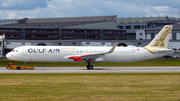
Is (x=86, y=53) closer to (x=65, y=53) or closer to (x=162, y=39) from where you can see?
(x=65, y=53)

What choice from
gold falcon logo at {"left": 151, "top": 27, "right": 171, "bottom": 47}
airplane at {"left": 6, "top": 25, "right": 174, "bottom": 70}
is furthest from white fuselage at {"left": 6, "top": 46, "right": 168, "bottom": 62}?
gold falcon logo at {"left": 151, "top": 27, "right": 171, "bottom": 47}

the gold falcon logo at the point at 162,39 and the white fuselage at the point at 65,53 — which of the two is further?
the gold falcon logo at the point at 162,39

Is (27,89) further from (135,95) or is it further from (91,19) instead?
(91,19)

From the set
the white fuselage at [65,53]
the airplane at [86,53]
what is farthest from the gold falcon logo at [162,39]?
the white fuselage at [65,53]

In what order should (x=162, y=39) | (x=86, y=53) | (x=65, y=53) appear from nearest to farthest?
1. (x=65, y=53)
2. (x=86, y=53)
3. (x=162, y=39)

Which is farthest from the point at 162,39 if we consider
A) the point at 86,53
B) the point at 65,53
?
→ the point at 65,53

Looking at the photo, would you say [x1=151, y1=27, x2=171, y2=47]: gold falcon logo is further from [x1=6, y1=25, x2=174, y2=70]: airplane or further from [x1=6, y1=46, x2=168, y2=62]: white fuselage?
[x1=6, y1=46, x2=168, y2=62]: white fuselage

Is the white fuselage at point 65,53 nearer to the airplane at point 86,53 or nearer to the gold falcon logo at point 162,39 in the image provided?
the airplane at point 86,53

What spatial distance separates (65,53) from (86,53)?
3.92m

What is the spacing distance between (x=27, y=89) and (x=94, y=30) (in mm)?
118225

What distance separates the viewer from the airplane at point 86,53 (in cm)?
4441

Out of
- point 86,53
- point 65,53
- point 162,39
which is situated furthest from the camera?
point 162,39

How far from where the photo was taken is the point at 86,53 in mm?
46250

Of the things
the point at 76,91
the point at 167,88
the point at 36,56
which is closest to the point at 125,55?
the point at 36,56
